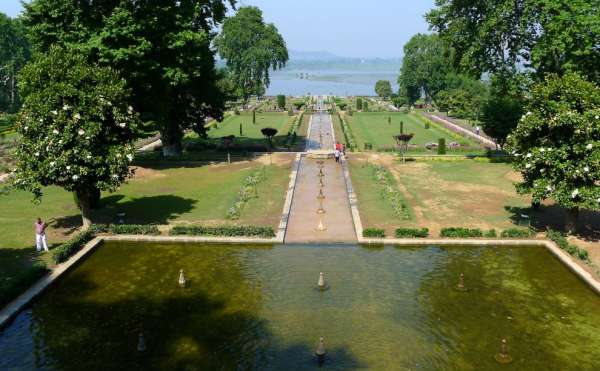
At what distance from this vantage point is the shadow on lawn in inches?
1142

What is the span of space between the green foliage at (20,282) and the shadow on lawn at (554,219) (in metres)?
24.9

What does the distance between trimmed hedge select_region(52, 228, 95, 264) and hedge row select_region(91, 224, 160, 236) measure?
1.59 ft

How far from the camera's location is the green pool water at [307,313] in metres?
17.2

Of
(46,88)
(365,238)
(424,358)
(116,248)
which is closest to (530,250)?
(365,238)

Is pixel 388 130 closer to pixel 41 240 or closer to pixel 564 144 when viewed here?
pixel 564 144

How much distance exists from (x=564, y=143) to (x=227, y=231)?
17.7 meters

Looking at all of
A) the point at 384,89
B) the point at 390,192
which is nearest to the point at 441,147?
the point at 390,192

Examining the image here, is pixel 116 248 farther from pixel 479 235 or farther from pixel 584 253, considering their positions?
pixel 584 253

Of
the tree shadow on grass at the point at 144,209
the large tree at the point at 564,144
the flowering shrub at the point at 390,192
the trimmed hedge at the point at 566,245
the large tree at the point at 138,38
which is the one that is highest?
the large tree at the point at 138,38

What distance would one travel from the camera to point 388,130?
76.5 metres

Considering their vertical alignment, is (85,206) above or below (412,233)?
above

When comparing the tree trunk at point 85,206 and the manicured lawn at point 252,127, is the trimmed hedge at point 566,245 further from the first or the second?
the manicured lawn at point 252,127

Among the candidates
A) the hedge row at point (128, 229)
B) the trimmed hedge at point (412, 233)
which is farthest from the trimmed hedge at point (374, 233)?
the hedge row at point (128, 229)

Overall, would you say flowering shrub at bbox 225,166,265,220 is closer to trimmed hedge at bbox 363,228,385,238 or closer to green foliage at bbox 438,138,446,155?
trimmed hedge at bbox 363,228,385,238
